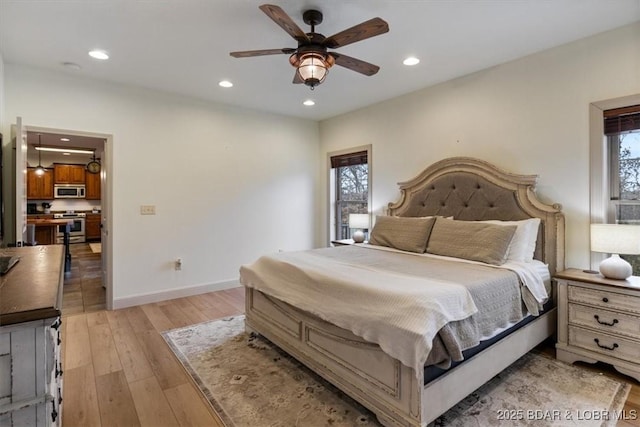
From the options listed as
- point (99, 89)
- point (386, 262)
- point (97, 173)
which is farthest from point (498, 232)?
point (97, 173)

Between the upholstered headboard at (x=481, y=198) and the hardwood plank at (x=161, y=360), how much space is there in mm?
2964

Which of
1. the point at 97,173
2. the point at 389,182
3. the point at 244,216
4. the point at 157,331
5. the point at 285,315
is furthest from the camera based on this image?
the point at 97,173

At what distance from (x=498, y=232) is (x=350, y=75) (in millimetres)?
2270

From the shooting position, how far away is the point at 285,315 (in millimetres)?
2590

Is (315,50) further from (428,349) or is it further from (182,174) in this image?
(182,174)

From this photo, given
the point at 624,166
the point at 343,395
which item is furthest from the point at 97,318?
the point at 624,166

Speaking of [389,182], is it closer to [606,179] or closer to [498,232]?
[498,232]

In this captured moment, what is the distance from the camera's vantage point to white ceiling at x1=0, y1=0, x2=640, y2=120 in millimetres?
2371

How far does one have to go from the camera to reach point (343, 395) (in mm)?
2152

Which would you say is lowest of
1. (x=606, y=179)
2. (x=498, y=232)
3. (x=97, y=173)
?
(x=498, y=232)

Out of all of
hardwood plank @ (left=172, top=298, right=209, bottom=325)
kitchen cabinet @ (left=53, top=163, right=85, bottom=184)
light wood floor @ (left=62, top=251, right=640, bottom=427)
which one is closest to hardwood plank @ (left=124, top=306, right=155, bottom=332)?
light wood floor @ (left=62, top=251, right=640, bottom=427)

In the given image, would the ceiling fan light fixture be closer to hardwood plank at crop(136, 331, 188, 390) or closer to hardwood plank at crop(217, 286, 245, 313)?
hardwood plank at crop(136, 331, 188, 390)

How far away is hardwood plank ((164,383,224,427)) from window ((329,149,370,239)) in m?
3.43

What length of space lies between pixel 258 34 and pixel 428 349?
2.69 meters
